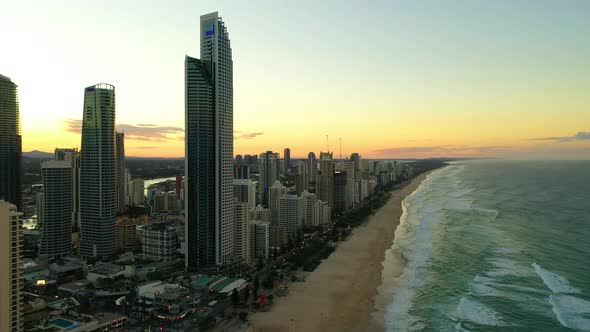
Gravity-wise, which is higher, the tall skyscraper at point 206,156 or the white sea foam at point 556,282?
the tall skyscraper at point 206,156

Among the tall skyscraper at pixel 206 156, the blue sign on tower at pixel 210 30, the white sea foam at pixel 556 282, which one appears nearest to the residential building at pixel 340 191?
the tall skyscraper at pixel 206 156

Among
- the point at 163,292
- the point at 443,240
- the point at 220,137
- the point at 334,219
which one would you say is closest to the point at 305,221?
the point at 334,219

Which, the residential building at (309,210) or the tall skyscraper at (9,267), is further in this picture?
the residential building at (309,210)

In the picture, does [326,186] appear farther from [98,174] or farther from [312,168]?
[312,168]

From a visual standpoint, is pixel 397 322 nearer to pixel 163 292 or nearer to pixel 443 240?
pixel 163 292

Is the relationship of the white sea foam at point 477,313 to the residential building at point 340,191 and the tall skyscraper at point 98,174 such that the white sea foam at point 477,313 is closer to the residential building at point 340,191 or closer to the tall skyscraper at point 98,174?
the tall skyscraper at point 98,174

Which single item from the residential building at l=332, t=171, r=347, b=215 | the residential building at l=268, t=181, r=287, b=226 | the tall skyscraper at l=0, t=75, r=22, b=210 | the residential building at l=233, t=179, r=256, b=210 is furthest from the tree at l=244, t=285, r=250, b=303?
the residential building at l=332, t=171, r=347, b=215
